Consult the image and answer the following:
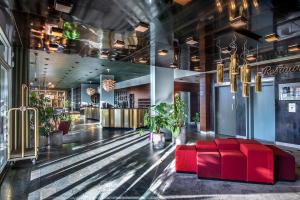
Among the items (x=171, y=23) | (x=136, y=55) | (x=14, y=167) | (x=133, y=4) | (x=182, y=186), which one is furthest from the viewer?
(x=136, y=55)

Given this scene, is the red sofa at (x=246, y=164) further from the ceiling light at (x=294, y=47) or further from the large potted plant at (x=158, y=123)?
the ceiling light at (x=294, y=47)

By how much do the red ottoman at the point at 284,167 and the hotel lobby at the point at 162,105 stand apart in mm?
Result: 18

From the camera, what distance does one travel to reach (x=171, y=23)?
3980mm

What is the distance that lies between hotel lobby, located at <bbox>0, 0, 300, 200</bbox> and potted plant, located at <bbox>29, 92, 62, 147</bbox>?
0.04 m

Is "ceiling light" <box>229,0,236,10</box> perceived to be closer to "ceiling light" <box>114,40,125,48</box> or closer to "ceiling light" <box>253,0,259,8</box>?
"ceiling light" <box>253,0,259,8</box>

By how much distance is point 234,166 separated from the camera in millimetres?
3771

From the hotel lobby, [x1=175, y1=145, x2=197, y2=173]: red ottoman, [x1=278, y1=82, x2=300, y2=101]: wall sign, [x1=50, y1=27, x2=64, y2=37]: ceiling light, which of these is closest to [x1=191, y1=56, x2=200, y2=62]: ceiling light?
the hotel lobby

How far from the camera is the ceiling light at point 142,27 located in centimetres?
385

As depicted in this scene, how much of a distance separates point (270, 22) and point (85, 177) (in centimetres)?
Result: 482

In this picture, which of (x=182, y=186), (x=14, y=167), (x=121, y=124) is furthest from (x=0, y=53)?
(x=121, y=124)

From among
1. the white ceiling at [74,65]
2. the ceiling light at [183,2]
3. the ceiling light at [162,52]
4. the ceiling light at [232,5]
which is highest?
the white ceiling at [74,65]

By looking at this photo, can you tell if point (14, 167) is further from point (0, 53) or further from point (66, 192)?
point (0, 53)

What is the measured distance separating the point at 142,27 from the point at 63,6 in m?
1.48

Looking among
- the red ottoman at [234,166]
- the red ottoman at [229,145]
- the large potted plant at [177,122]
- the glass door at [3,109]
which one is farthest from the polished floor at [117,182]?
the large potted plant at [177,122]
